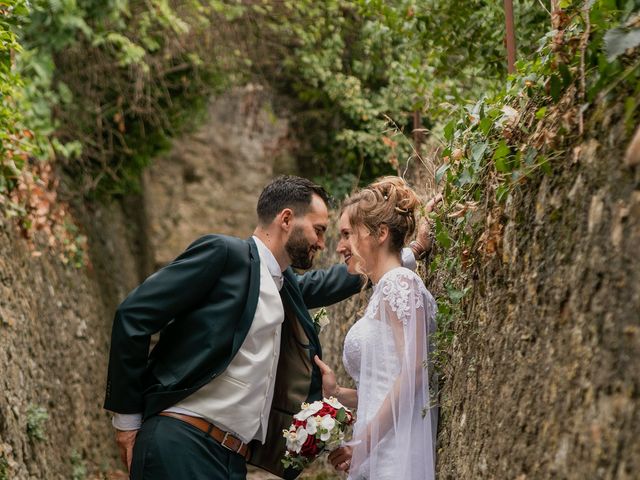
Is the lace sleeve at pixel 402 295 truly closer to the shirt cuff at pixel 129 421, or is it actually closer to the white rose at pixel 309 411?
the white rose at pixel 309 411

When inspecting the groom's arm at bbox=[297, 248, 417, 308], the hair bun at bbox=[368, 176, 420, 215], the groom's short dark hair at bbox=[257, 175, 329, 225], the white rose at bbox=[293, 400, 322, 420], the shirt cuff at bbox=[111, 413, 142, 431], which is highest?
the hair bun at bbox=[368, 176, 420, 215]

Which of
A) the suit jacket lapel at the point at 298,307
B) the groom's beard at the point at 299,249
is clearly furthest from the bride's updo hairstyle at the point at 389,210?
the suit jacket lapel at the point at 298,307

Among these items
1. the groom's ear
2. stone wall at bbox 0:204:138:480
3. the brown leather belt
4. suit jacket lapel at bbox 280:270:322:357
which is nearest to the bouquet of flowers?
the brown leather belt

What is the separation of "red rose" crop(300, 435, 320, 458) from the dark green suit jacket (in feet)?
1.69

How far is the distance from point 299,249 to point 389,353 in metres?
0.85

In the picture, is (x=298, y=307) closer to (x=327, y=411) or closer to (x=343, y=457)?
(x=327, y=411)

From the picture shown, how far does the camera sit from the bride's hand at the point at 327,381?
13.6 feet

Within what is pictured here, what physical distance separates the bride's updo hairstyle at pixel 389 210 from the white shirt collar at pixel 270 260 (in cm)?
48

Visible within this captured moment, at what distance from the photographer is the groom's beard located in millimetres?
4141

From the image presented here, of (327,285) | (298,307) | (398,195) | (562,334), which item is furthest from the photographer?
(327,285)

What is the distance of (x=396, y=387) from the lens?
11.3 ft

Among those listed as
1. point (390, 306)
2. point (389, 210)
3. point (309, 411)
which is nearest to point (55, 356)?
point (309, 411)

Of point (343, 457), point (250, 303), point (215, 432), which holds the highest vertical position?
point (250, 303)

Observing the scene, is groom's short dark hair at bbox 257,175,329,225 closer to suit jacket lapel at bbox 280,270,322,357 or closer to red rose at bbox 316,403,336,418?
suit jacket lapel at bbox 280,270,322,357
